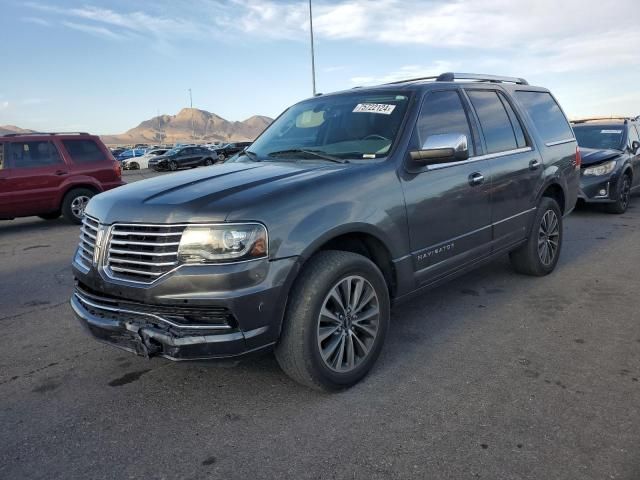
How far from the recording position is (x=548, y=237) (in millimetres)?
5293

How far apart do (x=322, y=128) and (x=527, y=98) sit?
8.00 ft

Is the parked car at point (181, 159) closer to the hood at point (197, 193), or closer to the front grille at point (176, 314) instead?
the hood at point (197, 193)

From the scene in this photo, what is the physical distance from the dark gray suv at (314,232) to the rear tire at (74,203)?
7144 mm

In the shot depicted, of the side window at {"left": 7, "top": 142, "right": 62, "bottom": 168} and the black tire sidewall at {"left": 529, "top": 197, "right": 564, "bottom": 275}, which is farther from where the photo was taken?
the side window at {"left": 7, "top": 142, "right": 62, "bottom": 168}

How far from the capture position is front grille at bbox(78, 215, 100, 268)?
3.12m

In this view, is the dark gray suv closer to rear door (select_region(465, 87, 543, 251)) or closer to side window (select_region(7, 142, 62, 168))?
rear door (select_region(465, 87, 543, 251))

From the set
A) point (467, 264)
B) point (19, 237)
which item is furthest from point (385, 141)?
point (19, 237)

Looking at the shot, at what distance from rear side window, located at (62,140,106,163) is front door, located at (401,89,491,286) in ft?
28.1

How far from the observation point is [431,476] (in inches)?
92.5

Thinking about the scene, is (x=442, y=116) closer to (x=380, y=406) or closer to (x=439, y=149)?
(x=439, y=149)

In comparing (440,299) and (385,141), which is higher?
(385,141)

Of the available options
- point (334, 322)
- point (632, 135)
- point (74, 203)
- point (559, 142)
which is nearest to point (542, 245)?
point (559, 142)

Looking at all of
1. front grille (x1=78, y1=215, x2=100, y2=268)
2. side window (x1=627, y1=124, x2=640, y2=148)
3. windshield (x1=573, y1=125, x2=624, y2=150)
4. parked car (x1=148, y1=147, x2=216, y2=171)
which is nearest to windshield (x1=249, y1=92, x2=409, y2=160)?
front grille (x1=78, y1=215, x2=100, y2=268)

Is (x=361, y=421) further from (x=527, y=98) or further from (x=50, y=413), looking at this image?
(x=527, y=98)
